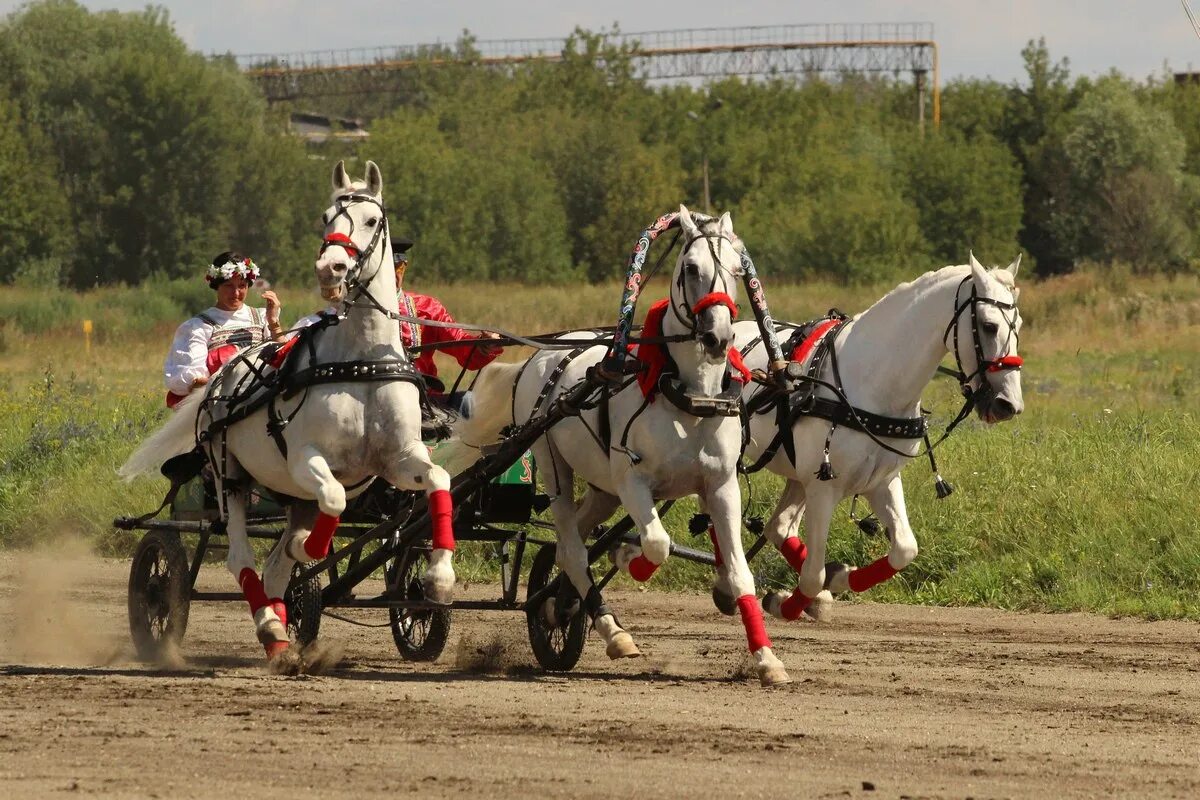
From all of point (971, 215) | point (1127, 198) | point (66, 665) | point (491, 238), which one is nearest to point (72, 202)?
point (491, 238)

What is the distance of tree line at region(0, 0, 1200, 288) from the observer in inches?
2063

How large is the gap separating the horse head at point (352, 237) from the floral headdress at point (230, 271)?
164 cm

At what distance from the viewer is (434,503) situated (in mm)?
8156

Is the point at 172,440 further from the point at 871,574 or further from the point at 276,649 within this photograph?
the point at 871,574

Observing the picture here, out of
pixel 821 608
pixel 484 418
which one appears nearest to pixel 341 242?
pixel 484 418

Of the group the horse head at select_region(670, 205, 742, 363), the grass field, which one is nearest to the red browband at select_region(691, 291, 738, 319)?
the horse head at select_region(670, 205, 742, 363)

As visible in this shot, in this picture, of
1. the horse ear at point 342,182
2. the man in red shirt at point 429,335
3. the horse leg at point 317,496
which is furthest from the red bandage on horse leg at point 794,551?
the horse ear at point 342,182

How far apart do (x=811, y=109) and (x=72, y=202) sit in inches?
1064

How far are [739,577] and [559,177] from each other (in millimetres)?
53314

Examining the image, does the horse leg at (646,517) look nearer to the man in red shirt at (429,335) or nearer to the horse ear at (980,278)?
the man in red shirt at (429,335)

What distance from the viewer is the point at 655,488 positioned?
8352 millimetres

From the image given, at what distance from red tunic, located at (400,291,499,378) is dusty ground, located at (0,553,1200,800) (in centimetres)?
146

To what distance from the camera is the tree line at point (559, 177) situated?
172 feet

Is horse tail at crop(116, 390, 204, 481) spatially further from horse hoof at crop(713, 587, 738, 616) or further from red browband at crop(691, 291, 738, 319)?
red browband at crop(691, 291, 738, 319)
